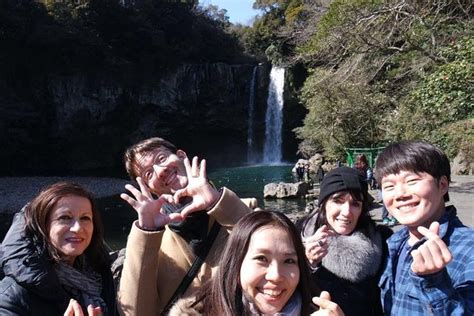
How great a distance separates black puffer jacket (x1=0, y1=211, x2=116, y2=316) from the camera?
4.78ft

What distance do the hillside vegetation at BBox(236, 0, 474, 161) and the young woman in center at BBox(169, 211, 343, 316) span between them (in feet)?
26.0

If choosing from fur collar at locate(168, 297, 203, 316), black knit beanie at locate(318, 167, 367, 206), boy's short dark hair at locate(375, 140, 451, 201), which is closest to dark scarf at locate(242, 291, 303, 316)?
fur collar at locate(168, 297, 203, 316)

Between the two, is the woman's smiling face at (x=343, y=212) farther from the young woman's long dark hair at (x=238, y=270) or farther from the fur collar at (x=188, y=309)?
the fur collar at (x=188, y=309)

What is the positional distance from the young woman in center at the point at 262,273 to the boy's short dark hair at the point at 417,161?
1.44 feet

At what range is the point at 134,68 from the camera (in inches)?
1012

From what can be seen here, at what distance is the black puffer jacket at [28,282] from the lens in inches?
57.4

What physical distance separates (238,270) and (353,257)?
2.03ft

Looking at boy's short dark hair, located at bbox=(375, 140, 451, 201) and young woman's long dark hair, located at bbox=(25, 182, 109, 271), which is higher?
boy's short dark hair, located at bbox=(375, 140, 451, 201)

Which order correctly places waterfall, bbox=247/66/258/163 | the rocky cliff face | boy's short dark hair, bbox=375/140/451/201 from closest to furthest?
boy's short dark hair, bbox=375/140/451/201 < the rocky cliff face < waterfall, bbox=247/66/258/163

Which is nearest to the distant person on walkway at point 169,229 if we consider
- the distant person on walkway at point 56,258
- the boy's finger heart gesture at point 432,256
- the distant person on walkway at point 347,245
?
the distant person on walkway at point 56,258

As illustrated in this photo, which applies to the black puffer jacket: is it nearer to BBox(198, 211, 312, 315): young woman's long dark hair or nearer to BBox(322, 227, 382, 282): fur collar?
BBox(198, 211, 312, 315): young woman's long dark hair

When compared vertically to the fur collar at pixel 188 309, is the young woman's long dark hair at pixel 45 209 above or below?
above

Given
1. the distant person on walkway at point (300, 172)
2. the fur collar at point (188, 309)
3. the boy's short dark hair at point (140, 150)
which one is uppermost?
the boy's short dark hair at point (140, 150)

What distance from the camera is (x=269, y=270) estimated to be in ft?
4.06
